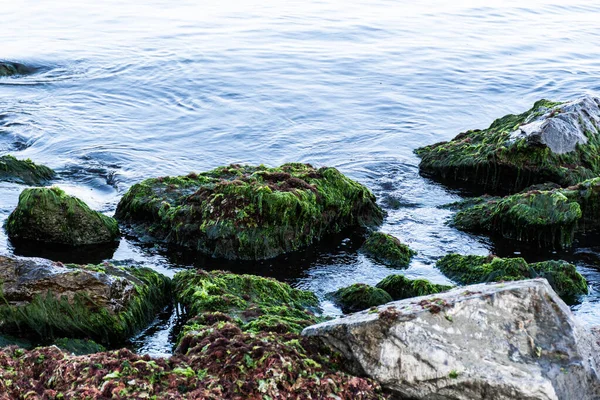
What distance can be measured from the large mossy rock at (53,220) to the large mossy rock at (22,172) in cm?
238

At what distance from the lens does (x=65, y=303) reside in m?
8.68

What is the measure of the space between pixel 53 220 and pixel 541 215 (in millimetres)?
6726

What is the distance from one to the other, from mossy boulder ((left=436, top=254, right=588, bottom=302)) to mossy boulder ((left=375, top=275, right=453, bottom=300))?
673mm

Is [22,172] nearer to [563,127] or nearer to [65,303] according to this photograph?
[65,303]

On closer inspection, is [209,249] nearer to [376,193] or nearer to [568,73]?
[376,193]

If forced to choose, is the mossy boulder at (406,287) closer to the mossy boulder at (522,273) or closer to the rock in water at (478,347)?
the mossy boulder at (522,273)

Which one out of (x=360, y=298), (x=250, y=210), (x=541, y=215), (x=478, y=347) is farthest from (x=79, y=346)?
(x=541, y=215)

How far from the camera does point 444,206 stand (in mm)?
13453

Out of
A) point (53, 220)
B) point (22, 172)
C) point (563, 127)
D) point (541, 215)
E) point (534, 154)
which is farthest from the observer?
point (563, 127)

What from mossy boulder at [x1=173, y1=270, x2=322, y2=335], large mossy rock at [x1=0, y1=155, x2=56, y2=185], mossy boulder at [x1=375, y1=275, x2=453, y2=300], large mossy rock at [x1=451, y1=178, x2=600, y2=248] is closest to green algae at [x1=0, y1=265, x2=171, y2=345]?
mossy boulder at [x1=173, y1=270, x2=322, y2=335]

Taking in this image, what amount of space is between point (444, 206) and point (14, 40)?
51.2 ft

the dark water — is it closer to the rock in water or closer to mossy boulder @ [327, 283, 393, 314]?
mossy boulder @ [327, 283, 393, 314]

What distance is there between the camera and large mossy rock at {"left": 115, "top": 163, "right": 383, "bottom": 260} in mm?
11320

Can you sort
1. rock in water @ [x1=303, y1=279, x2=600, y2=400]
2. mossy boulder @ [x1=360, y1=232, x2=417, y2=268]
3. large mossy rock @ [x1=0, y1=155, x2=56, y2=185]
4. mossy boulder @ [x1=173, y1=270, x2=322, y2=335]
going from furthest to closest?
large mossy rock @ [x1=0, y1=155, x2=56, y2=185] < mossy boulder @ [x1=360, y1=232, x2=417, y2=268] < mossy boulder @ [x1=173, y1=270, x2=322, y2=335] < rock in water @ [x1=303, y1=279, x2=600, y2=400]
